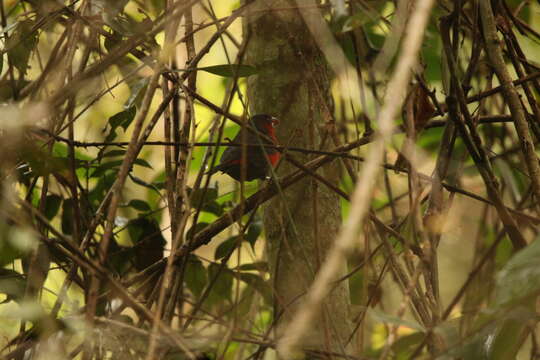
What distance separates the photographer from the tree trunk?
6.41 ft

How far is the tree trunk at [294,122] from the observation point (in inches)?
77.0

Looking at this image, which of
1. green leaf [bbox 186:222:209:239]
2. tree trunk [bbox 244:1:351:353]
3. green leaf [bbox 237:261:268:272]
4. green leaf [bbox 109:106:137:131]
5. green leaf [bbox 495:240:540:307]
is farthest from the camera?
green leaf [bbox 237:261:268:272]

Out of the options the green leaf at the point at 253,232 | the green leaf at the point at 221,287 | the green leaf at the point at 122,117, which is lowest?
the green leaf at the point at 221,287

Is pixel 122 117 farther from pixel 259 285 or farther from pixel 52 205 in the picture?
pixel 259 285

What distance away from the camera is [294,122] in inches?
82.6

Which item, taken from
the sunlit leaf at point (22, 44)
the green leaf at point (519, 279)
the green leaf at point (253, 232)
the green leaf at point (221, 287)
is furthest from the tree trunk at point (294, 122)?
the green leaf at point (519, 279)

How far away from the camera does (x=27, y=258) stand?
2.12m

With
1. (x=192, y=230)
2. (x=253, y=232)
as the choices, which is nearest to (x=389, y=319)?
(x=192, y=230)

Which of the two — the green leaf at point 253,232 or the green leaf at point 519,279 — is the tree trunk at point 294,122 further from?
the green leaf at point 519,279

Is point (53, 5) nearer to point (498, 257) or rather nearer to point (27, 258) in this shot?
point (27, 258)

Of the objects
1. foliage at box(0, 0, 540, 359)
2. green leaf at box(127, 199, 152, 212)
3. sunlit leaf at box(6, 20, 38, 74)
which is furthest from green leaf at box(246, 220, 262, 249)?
sunlit leaf at box(6, 20, 38, 74)

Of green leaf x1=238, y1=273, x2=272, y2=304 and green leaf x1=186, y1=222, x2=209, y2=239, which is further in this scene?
green leaf x1=238, y1=273, x2=272, y2=304

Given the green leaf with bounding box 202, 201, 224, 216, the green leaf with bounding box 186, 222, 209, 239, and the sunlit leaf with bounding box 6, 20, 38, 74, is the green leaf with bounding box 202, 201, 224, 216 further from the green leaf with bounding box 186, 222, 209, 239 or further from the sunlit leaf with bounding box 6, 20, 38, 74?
the sunlit leaf with bounding box 6, 20, 38, 74

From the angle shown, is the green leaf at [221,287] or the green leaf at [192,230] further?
the green leaf at [221,287]
